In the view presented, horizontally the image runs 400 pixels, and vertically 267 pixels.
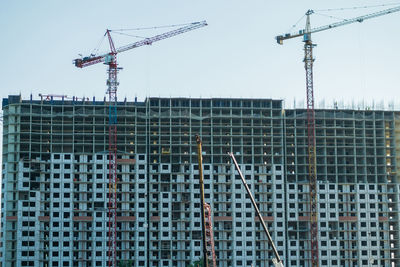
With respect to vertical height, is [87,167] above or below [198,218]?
above

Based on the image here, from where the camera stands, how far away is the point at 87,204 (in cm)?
19512

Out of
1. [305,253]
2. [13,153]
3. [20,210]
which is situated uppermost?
[13,153]

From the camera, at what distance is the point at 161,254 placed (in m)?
194

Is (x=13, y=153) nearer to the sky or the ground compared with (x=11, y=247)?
nearer to the sky

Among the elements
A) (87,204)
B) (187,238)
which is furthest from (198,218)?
(87,204)

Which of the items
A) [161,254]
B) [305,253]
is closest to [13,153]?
[161,254]

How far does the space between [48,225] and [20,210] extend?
8275 mm

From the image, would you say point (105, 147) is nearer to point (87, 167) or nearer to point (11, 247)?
point (87, 167)

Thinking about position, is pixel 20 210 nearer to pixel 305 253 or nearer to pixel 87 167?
pixel 87 167

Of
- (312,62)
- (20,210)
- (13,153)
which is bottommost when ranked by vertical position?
(20,210)

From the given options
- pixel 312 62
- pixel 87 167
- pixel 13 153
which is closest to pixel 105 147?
pixel 87 167

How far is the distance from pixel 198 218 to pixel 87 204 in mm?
29901

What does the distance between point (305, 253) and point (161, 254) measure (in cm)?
3927

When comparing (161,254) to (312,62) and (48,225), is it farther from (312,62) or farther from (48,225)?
(312,62)
